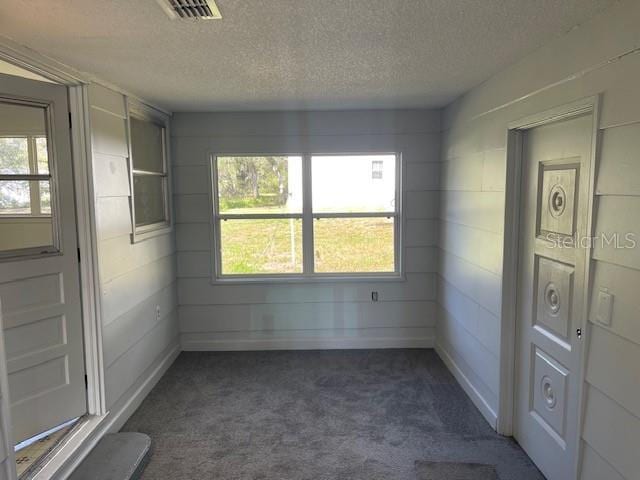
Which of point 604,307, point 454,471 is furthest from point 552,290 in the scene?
point 454,471

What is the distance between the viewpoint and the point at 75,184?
8.65 feet

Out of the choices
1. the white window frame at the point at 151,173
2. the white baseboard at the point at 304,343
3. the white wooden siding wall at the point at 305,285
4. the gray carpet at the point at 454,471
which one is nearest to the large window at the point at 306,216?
the white wooden siding wall at the point at 305,285

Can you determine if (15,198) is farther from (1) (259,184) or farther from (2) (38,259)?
(1) (259,184)

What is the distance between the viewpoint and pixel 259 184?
4.28 m

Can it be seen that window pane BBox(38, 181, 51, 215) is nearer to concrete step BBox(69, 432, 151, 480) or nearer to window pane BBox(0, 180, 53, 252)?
window pane BBox(0, 180, 53, 252)

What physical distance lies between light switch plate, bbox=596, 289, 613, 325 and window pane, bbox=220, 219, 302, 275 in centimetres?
287

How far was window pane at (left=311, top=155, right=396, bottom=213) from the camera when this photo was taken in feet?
14.0

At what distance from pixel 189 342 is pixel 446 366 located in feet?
8.35

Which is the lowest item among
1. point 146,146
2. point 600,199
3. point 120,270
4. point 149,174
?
point 120,270

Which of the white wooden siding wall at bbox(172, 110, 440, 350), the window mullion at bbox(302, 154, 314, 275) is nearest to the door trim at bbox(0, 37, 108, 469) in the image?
the white wooden siding wall at bbox(172, 110, 440, 350)

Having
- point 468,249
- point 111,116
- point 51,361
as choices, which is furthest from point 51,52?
point 468,249

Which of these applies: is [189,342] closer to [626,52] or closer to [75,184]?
[75,184]

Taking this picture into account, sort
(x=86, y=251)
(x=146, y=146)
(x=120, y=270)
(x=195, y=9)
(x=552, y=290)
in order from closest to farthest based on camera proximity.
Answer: (x=195, y=9) < (x=552, y=290) < (x=86, y=251) < (x=120, y=270) < (x=146, y=146)

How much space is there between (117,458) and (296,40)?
2573 millimetres
